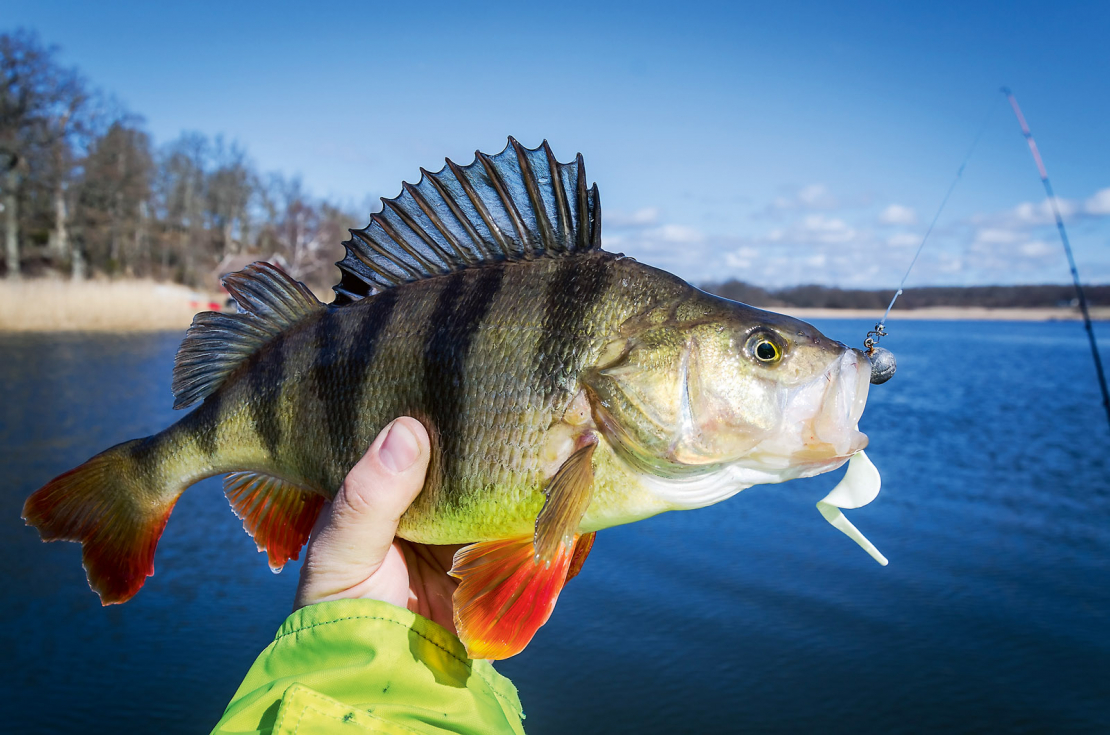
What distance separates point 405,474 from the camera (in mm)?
1880

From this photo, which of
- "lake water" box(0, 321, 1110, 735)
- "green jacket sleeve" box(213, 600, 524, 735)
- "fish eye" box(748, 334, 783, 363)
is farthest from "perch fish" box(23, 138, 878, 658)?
"lake water" box(0, 321, 1110, 735)

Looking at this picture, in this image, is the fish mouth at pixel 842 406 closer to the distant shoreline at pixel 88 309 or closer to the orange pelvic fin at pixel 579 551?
the orange pelvic fin at pixel 579 551

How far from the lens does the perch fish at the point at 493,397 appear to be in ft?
5.75

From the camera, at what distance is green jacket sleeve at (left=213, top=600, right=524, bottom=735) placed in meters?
1.66

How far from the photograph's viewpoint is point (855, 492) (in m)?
1.82

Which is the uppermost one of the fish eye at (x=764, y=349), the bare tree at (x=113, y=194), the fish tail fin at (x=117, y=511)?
the bare tree at (x=113, y=194)

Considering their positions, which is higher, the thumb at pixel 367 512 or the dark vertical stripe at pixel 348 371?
the dark vertical stripe at pixel 348 371

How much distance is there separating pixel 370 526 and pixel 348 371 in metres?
0.44

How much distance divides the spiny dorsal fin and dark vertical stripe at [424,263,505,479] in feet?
1.65

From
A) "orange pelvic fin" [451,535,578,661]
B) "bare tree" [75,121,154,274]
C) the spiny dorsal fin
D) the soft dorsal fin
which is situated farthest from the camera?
"bare tree" [75,121,154,274]

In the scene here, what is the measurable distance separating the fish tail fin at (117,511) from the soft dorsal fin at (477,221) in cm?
82

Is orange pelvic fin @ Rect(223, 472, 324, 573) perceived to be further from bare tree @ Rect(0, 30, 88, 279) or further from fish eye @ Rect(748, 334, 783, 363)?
bare tree @ Rect(0, 30, 88, 279)

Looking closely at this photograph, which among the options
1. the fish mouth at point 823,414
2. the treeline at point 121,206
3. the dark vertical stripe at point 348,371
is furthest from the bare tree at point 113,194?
the fish mouth at point 823,414

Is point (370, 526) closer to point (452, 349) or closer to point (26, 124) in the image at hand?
point (452, 349)
